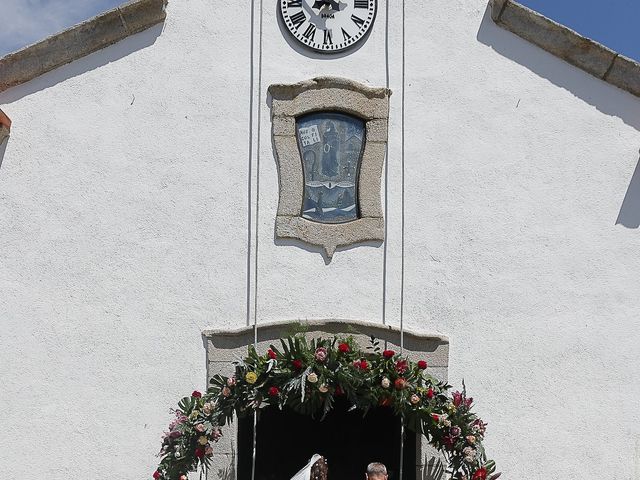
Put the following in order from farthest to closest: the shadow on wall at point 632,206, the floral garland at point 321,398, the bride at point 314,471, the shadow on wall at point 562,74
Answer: the shadow on wall at point 562,74 → the shadow on wall at point 632,206 → the floral garland at point 321,398 → the bride at point 314,471

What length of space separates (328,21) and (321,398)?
2713mm

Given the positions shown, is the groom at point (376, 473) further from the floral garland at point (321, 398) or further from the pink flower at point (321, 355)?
the pink flower at point (321, 355)

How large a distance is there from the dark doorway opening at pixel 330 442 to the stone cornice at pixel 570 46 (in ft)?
9.13

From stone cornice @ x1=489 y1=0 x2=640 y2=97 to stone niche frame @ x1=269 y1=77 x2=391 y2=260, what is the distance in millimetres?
1020

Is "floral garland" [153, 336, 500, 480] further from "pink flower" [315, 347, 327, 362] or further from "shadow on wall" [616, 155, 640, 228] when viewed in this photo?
"shadow on wall" [616, 155, 640, 228]

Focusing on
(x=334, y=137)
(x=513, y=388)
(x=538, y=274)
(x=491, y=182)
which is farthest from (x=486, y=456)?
(x=334, y=137)

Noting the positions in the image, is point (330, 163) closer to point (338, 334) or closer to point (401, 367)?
point (338, 334)

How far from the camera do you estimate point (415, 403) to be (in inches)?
286

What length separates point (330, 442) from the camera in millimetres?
7867

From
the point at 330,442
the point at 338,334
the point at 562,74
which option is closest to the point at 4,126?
the point at 338,334

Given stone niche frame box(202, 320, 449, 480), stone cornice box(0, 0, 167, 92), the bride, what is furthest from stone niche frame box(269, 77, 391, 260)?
the bride

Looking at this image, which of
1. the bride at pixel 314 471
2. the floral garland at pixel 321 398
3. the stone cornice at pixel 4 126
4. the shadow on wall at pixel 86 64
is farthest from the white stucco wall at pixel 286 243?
the bride at pixel 314 471

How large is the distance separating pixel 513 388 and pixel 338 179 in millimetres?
1865

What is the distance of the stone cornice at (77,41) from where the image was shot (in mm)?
7836
